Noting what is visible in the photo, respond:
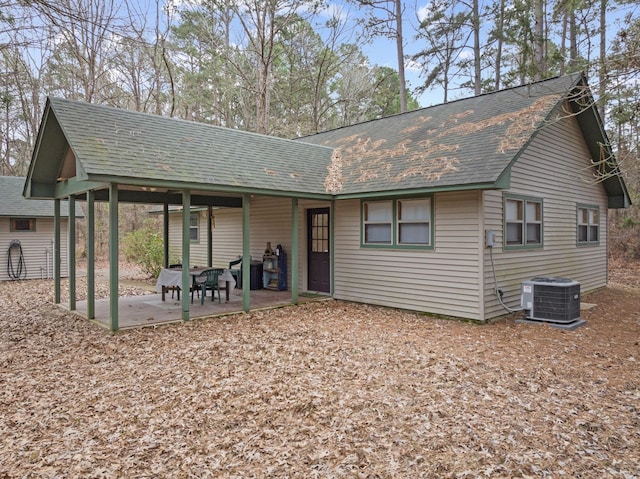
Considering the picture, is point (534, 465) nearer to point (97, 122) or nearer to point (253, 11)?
point (97, 122)

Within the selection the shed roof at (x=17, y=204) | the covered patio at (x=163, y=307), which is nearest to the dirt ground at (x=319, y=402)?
the covered patio at (x=163, y=307)

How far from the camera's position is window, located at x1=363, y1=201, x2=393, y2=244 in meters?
9.01

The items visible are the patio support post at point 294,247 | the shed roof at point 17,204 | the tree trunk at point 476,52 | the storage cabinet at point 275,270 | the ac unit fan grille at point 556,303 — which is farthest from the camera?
the tree trunk at point 476,52

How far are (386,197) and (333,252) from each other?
2.04 m

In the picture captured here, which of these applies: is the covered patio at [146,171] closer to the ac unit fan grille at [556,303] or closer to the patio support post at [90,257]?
the patio support post at [90,257]

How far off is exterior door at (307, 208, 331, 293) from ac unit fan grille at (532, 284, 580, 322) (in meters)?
4.72

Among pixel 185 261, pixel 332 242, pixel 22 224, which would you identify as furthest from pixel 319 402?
pixel 22 224

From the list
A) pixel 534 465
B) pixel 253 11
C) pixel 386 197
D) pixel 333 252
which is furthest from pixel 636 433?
pixel 253 11

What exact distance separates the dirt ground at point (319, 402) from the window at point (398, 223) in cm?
Answer: 205

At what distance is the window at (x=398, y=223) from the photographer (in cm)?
839

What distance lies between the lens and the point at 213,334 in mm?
6852

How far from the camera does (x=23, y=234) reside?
14.3 metres

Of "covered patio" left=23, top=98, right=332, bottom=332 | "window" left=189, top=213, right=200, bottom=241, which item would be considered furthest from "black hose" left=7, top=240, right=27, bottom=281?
"covered patio" left=23, top=98, right=332, bottom=332

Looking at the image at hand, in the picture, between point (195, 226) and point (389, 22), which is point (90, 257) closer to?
point (195, 226)
